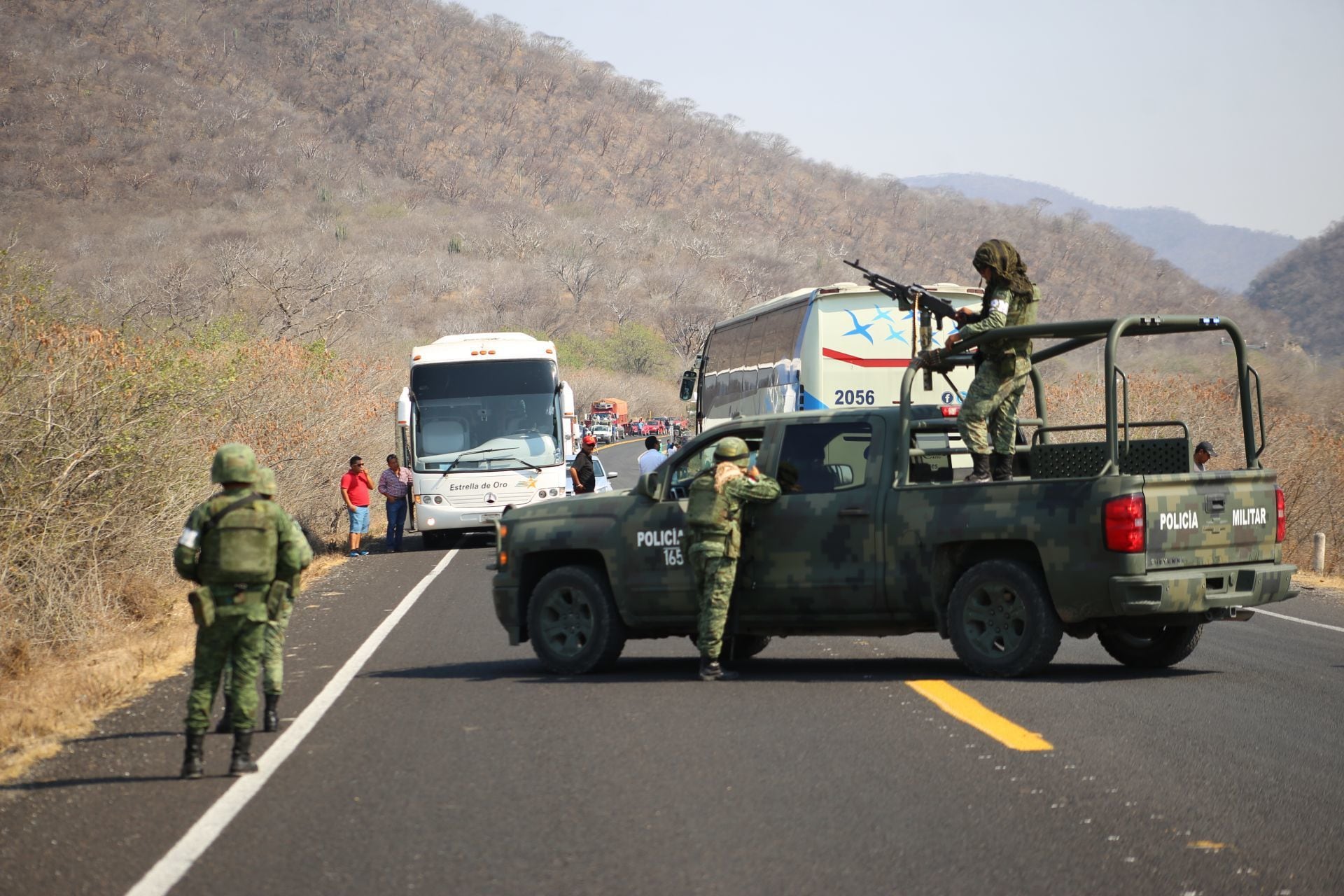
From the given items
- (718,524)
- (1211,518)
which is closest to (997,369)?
(1211,518)

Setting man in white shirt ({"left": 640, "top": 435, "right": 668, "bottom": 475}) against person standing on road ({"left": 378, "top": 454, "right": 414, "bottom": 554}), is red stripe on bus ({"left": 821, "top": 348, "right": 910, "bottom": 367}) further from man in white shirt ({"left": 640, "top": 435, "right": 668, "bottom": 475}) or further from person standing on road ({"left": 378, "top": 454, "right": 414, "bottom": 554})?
person standing on road ({"left": 378, "top": 454, "right": 414, "bottom": 554})

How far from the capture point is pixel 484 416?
2622cm

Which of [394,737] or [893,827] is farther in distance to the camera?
[394,737]

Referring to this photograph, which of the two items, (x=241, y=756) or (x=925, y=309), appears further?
(x=925, y=309)

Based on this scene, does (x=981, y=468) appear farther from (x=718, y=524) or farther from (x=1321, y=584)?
(x=1321, y=584)

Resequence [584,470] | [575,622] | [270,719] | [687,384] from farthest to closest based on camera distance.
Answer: [687,384], [584,470], [575,622], [270,719]

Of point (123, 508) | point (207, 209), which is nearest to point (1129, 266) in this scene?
point (207, 209)

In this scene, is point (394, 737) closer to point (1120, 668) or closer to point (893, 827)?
point (893, 827)

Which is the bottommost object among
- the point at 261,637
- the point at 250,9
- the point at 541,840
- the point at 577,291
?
the point at 541,840

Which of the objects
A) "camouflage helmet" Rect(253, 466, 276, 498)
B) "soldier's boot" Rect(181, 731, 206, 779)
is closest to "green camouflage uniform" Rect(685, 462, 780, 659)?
"camouflage helmet" Rect(253, 466, 276, 498)

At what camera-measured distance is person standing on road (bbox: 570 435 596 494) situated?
2395 cm

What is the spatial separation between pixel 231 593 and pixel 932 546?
463 cm

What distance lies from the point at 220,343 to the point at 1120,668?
2405cm

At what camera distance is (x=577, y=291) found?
443 ft
